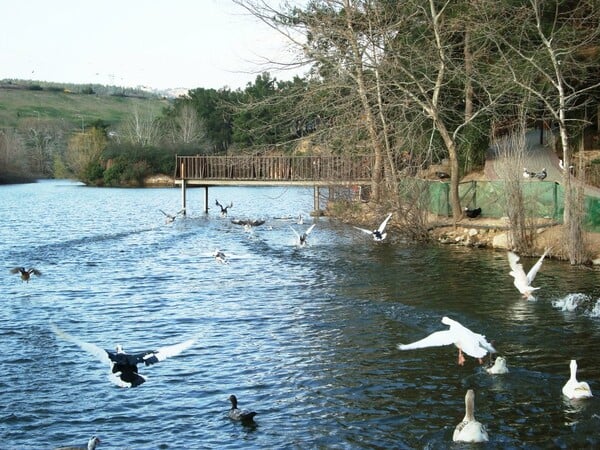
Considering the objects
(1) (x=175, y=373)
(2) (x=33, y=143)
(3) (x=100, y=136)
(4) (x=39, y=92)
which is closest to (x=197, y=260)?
(1) (x=175, y=373)

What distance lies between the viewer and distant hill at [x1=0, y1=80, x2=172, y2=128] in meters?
164

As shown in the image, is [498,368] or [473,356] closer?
[498,368]

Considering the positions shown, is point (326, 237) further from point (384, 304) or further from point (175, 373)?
point (175, 373)

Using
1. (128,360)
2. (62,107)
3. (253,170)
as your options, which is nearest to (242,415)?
(128,360)

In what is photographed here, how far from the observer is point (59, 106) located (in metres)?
181

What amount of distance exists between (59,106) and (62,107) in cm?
111

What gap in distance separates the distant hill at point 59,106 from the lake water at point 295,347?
136645 millimetres

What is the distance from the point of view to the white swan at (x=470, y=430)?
33.5ft

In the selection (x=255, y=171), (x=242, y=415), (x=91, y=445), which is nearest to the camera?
(x=91, y=445)

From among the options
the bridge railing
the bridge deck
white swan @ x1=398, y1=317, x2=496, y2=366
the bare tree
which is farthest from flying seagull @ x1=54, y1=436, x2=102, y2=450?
the bridge deck

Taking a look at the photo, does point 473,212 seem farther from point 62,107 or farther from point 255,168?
point 62,107

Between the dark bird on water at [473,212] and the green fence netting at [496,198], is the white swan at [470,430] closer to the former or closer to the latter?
the green fence netting at [496,198]

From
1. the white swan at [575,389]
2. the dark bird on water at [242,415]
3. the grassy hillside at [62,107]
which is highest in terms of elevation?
the grassy hillside at [62,107]

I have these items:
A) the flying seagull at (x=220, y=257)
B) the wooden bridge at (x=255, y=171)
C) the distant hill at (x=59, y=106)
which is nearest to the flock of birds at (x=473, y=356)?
the flying seagull at (x=220, y=257)
